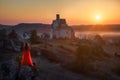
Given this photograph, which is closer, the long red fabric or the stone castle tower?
the long red fabric

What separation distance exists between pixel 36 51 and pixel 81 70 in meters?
10.1

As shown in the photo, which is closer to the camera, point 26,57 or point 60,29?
point 26,57

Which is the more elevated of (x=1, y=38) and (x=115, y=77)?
(x=1, y=38)

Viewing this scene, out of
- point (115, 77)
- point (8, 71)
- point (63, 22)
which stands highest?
point (63, 22)

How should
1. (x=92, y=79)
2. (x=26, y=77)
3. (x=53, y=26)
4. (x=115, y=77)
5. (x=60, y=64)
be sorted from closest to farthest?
(x=26, y=77), (x=92, y=79), (x=115, y=77), (x=60, y=64), (x=53, y=26)

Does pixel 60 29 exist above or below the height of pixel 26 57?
Result: above

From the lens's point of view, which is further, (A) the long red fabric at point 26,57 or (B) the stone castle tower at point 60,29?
(B) the stone castle tower at point 60,29

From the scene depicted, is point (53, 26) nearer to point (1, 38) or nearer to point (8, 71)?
point (1, 38)

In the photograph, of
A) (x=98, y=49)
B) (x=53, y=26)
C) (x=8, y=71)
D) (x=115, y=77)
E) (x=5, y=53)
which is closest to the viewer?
(x=8, y=71)

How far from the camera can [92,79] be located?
121 feet

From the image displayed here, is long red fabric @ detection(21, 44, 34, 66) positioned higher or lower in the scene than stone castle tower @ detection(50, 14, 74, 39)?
lower

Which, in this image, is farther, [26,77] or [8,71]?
[8,71]

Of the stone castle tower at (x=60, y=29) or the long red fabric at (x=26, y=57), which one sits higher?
the stone castle tower at (x=60, y=29)

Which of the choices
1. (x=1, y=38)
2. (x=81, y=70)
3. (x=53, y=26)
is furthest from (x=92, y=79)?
(x=53, y=26)
